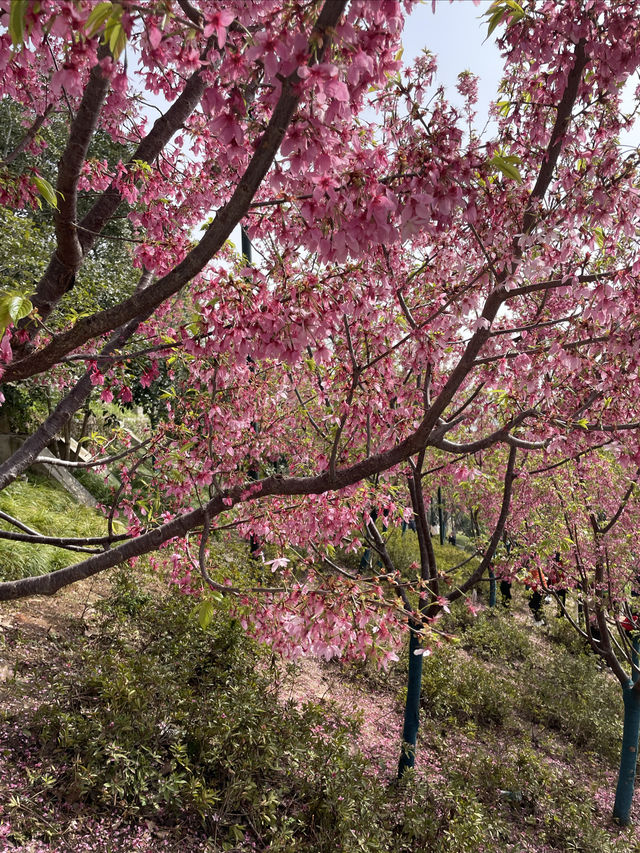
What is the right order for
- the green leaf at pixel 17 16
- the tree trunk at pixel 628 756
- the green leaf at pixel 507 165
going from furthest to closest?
1. the tree trunk at pixel 628 756
2. the green leaf at pixel 507 165
3. the green leaf at pixel 17 16

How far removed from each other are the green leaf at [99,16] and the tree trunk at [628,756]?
27.4 feet

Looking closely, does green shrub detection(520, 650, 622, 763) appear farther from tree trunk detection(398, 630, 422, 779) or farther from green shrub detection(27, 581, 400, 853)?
green shrub detection(27, 581, 400, 853)

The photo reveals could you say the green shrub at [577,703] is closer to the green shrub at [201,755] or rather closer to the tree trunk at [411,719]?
the tree trunk at [411,719]

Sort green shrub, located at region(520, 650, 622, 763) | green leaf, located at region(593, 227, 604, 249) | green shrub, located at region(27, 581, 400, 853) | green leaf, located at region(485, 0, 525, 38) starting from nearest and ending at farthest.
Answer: green leaf, located at region(485, 0, 525, 38), green leaf, located at region(593, 227, 604, 249), green shrub, located at region(27, 581, 400, 853), green shrub, located at region(520, 650, 622, 763)

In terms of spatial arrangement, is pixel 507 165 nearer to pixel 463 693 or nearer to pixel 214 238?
pixel 214 238

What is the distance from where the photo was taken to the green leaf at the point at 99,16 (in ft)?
3.62

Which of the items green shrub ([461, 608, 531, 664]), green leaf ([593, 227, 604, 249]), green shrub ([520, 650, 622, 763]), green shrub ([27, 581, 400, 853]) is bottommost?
green shrub ([27, 581, 400, 853])

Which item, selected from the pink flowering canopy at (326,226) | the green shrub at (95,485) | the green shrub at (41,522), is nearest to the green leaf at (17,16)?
the pink flowering canopy at (326,226)

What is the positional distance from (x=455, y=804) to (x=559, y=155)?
5818mm

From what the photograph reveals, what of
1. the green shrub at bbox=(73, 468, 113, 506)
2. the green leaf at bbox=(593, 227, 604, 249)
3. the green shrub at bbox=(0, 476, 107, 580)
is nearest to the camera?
the green leaf at bbox=(593, 227, 604, 249)

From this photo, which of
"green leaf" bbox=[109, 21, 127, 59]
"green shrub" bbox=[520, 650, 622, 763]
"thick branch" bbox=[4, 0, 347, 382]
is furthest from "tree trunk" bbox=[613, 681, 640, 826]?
"green leaf" bbox=[109, 21, 127, 59]

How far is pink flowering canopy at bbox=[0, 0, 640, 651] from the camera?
62.1 inches

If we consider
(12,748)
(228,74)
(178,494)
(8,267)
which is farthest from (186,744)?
(8,267)

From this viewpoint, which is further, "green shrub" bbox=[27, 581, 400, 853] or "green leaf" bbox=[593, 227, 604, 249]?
"green shrub" bbox=[27, 581, 400, 853]
